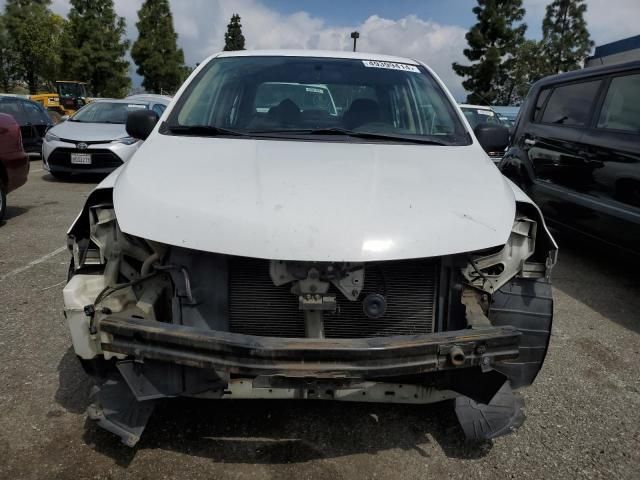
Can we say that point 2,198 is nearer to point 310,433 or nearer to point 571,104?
point 310,433

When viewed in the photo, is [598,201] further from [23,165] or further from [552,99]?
[23,165]

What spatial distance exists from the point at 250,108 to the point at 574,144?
3331mm

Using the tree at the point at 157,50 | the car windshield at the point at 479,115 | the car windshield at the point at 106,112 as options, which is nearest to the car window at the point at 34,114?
the car windshield at the point at 106,112

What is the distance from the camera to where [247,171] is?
7.61 feet

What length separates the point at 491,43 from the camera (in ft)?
119

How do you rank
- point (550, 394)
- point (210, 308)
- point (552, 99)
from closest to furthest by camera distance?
point (210, 308) → point (550, 394) → point (552, 99)

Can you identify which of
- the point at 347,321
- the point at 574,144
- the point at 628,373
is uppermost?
the point at 574,144

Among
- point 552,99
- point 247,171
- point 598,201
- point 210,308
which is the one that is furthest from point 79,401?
point 552,99

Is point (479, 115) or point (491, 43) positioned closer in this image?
point (479, 115)

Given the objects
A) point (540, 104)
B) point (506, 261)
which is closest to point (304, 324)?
point (506, 261)

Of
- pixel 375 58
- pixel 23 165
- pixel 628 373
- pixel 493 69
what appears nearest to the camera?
pixel 628 373

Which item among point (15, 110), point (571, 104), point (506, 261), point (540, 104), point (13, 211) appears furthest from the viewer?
point (15, 110)

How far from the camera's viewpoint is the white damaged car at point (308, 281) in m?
1.92

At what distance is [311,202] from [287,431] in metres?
1.11
